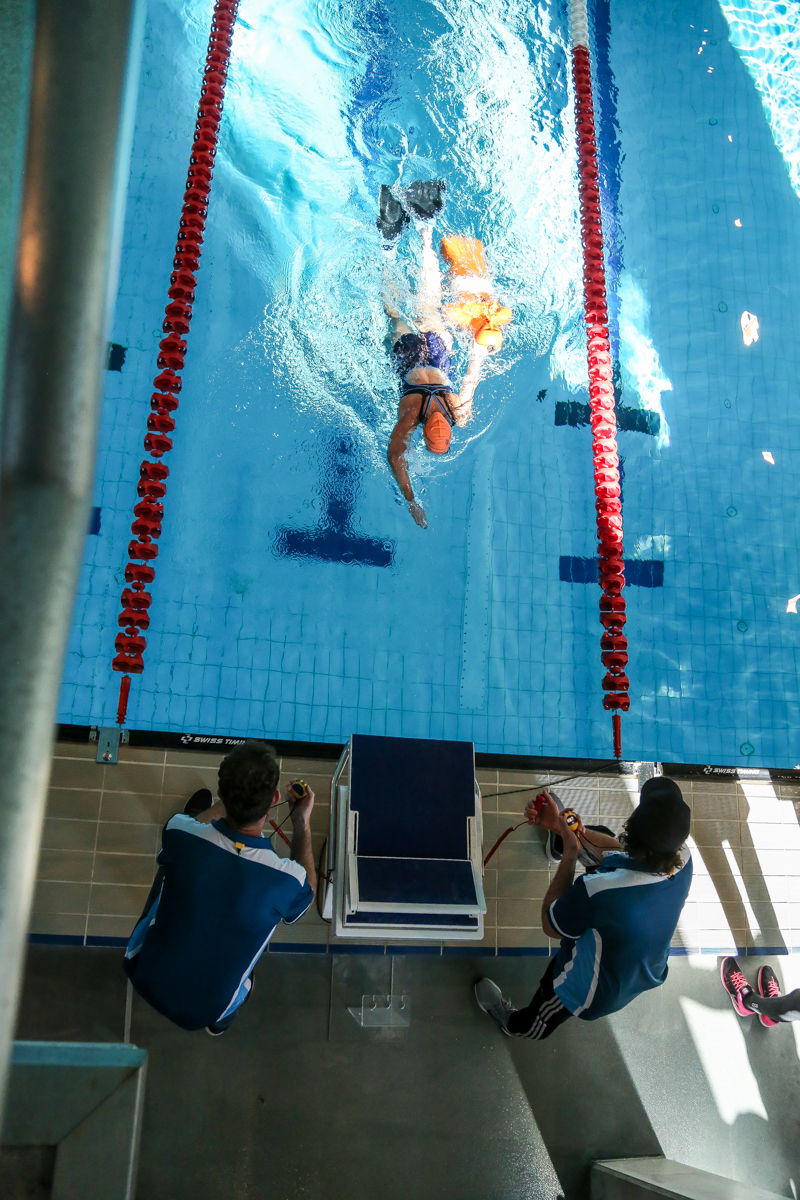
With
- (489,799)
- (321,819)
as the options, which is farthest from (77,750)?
(489,799)

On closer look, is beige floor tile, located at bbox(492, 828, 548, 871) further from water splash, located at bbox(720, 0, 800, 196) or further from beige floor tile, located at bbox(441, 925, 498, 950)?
water splash, located at bbox(720, 0, 800, 196)

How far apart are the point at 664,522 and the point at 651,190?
2.73m

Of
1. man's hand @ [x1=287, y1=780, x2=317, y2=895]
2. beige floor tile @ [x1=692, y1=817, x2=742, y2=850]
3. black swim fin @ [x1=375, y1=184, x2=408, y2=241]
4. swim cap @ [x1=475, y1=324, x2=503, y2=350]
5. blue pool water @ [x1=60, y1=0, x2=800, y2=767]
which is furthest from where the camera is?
black swim fin @ [x1=375, y1=184, x2=408, y2=241]

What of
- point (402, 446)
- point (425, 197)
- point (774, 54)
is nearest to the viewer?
point (402, 446)

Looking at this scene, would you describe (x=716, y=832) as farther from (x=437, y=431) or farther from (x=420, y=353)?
(x=420, y=353)

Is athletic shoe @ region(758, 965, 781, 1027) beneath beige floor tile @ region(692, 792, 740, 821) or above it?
beneath

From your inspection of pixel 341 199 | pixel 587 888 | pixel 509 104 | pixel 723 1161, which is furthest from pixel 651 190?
→ pixel 723 1161

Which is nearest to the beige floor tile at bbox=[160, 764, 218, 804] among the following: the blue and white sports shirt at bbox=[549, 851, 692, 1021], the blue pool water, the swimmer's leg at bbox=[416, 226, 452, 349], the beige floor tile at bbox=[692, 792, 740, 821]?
the blue pool water

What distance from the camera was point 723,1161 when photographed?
11.7 feet

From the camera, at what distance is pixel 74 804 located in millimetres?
3289

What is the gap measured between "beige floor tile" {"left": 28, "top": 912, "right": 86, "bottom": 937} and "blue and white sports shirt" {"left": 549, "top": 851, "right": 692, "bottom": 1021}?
1871 mm

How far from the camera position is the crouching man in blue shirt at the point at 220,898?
2299 millimetres

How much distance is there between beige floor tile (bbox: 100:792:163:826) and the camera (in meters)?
3.31

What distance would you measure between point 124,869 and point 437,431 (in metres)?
2.86
